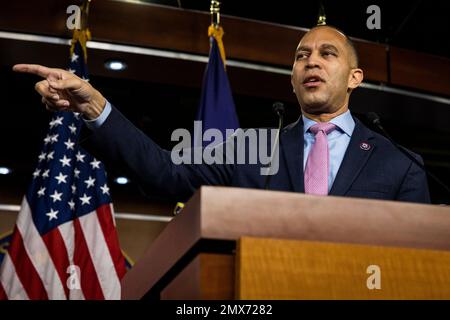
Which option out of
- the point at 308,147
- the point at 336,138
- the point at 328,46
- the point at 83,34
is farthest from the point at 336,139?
the point at 83,34

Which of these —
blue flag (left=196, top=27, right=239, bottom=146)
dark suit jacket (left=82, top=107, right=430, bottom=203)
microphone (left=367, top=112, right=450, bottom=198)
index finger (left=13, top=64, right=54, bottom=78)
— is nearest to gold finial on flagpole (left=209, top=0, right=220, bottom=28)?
blue flag (left=196, top=27, right=239, bottom=146)

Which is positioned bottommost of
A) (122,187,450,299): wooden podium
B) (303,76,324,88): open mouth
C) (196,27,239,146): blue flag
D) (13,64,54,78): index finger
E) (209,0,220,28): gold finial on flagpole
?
(122,187,450,299): wooden podium

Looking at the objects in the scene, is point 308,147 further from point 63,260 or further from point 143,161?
point 63,260

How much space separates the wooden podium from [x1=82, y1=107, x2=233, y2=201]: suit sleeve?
451mm

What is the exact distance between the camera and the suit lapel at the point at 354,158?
1.79 m

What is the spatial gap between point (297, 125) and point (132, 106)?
3.25 m

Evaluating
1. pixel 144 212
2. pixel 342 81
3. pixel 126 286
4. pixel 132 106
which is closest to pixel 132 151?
pixel 126 286

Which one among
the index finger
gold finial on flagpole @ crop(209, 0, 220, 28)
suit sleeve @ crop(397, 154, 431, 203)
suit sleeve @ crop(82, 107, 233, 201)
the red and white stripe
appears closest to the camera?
the index finger

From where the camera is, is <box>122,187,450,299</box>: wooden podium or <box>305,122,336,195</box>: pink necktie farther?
<box>305,122,336,195</box>: pink necktie

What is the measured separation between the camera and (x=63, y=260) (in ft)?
12.3

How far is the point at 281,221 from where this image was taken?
117 centimetres

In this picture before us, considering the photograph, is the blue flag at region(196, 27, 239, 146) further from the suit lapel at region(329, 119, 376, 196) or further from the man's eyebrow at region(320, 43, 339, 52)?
the suit lapel at region(329, 119, 376, 196)

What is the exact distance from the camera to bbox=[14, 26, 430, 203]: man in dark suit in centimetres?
162
